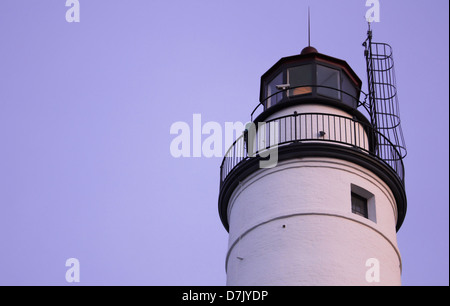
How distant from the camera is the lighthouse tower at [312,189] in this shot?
21.1 m

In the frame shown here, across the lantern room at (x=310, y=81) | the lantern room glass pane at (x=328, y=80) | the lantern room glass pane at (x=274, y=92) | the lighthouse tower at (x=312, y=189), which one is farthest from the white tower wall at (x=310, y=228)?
the lantern room glass pane at (x=274, y=92)

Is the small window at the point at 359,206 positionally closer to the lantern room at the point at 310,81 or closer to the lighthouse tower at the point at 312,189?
the lighthouse tower at the point at 312,189

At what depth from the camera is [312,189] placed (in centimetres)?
2214

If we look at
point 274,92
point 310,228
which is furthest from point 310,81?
point 310,228

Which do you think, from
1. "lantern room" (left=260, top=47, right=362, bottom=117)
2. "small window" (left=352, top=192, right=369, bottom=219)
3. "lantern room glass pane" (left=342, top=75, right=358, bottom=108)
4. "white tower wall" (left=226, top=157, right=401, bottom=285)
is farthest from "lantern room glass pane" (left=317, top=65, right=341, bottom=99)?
"small window" (left=352, top=192, right=369, bottom=219)

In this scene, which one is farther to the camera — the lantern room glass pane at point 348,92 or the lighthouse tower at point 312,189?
the lantern room glass pane at point 348,92

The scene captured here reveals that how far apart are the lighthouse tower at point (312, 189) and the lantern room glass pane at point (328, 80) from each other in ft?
0.10

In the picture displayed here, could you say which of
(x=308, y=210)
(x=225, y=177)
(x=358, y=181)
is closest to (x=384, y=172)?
(x=358, y=181)

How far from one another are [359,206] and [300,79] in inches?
171

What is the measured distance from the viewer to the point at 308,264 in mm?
20875

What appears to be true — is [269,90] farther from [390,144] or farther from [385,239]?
[385,239]

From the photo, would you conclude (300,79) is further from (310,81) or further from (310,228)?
(310,228)
